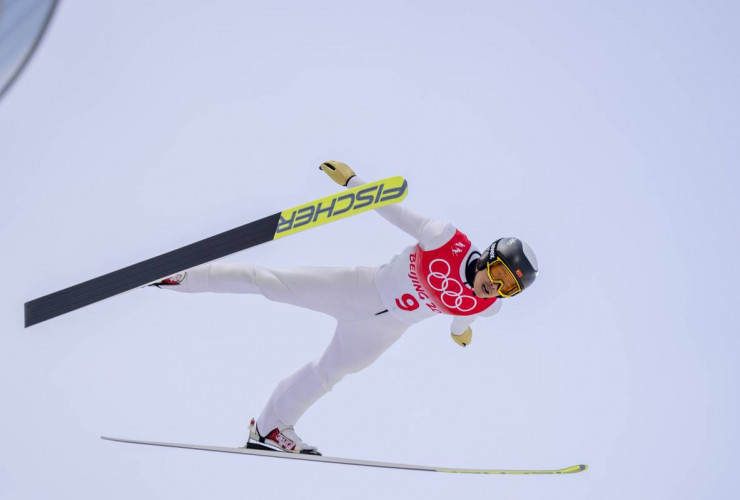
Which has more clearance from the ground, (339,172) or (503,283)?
(339,172)

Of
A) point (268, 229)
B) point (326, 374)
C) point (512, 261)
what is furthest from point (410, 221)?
point (326, 374)

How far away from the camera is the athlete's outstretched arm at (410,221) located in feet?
10.9

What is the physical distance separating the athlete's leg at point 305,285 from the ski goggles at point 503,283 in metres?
0.55

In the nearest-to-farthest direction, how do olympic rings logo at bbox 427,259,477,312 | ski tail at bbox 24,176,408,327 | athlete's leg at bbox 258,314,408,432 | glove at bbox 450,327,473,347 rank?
ski tail at bbox 24,176,408,327 < olympic rings logo at bbox 427,259,477,312 < athlete's leg at bbox 258,314,408,432 < glove at bbox 450,327,473,347

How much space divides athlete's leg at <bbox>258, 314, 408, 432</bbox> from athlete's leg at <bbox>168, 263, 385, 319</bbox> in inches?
3.0

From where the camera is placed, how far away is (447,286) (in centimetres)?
341

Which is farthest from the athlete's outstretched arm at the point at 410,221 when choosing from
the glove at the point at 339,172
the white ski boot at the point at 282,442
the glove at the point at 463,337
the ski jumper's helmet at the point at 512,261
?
the white ski boot at the point at 282,442

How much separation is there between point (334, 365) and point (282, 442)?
1.54ft

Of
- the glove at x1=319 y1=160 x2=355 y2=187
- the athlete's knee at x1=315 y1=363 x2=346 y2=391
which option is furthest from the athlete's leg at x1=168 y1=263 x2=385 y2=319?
the glove at x1=319 y1=160 x2=355 y2=187

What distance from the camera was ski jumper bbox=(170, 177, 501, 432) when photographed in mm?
3387

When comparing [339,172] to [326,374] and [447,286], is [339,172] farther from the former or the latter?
[326,374]

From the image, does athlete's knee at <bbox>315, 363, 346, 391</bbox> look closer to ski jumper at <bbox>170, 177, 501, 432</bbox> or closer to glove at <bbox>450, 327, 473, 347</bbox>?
ski jumper at <bbox>170, 177, 501, 432</bbox>

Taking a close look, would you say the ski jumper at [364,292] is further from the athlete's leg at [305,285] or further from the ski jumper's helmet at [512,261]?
the ski jumper's helmet at [512,261]

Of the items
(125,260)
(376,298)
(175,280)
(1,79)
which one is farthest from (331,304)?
(1,79)
